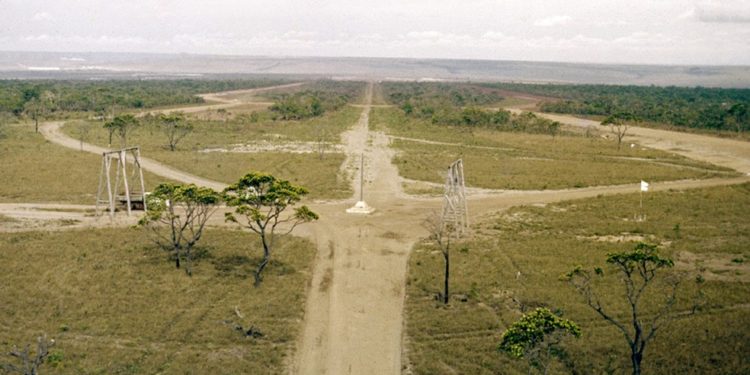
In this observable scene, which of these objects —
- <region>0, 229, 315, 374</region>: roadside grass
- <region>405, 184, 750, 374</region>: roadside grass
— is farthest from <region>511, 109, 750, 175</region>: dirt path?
<region>0, 229, 315, 374</region>: roadside grass

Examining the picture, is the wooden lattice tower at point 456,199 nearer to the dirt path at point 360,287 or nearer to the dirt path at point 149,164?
the dirt path at point 360,287

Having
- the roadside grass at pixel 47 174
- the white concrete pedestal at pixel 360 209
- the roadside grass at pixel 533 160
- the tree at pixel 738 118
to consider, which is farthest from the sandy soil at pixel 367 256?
the tree at pixel 738 118

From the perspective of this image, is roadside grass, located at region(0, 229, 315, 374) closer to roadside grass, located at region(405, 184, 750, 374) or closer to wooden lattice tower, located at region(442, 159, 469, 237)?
roadside grass, located at region(405, 184, 750, 374)

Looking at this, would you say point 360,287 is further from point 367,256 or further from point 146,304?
point 146,304

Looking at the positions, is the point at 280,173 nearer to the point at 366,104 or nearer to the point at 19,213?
the point at 19,213

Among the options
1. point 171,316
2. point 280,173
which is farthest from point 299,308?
point 280,173
